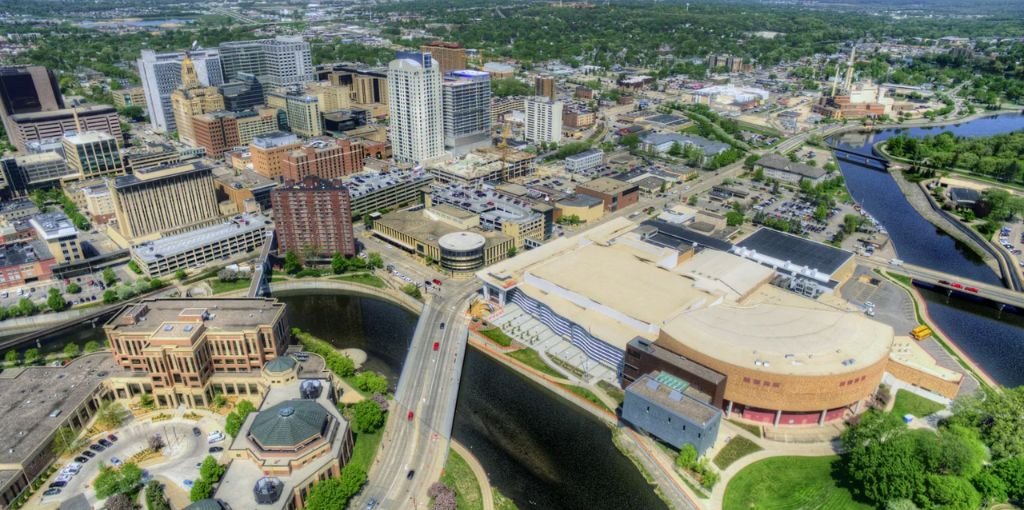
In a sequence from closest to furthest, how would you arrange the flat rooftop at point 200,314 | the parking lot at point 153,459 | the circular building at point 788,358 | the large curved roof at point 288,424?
the large curved roof at point 288,424 < the parking lot at point 153,459 < the circular building at point 788,358 < the flat rooftop at point 200,314

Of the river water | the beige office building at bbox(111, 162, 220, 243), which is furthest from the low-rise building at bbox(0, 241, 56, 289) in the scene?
the river water

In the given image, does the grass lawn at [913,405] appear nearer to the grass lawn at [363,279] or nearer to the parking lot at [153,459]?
the grass lawn at [363,279]

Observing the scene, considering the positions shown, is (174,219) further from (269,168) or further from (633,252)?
(633,252)

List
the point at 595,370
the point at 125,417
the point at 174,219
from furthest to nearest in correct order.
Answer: the point at 174,219 → the point at 595,370 → the point at 125,417

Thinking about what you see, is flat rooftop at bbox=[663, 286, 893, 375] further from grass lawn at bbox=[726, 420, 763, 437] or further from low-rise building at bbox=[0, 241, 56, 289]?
low-rise building at bbox=[0, 241, 56, 289]

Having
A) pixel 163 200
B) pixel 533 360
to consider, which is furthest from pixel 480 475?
pixel 163 200

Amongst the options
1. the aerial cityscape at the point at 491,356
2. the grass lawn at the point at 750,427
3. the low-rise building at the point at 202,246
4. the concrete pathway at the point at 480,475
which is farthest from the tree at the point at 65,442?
the grass lawn at the point at 750,427

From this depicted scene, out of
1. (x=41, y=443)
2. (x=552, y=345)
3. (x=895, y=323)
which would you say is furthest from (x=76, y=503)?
(x=895, y=323)
